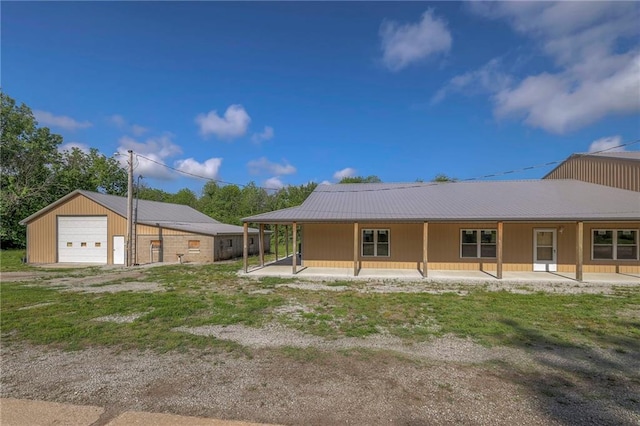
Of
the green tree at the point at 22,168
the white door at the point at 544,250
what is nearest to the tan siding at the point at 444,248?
the white door at the point at 544,250

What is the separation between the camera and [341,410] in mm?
3402

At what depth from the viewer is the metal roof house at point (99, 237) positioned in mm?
19828

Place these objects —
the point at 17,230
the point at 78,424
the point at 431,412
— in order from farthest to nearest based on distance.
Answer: the point at 17,230 < the point at 431,412 < the point at 78,424

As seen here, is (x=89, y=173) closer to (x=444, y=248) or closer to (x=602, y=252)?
(x=444, y=248)

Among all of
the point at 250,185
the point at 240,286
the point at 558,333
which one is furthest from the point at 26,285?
the point at 250,185

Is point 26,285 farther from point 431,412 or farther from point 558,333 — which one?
point 558,333

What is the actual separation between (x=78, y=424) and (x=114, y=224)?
19.4 m

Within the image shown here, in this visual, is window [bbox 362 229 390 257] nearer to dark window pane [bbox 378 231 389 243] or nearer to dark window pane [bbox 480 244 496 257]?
dark window pane [bbox 378 231 389 243]

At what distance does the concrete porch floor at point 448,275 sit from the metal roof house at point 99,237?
23.4 feet

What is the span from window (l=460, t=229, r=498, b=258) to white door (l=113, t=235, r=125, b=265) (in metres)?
17.8

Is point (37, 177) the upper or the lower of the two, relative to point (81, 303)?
upper

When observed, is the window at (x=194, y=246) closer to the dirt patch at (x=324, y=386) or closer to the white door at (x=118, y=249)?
the white door at (x=118, y=249)

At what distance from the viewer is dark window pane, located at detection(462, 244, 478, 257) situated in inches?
573

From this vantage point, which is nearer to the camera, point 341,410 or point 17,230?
point 341,410
